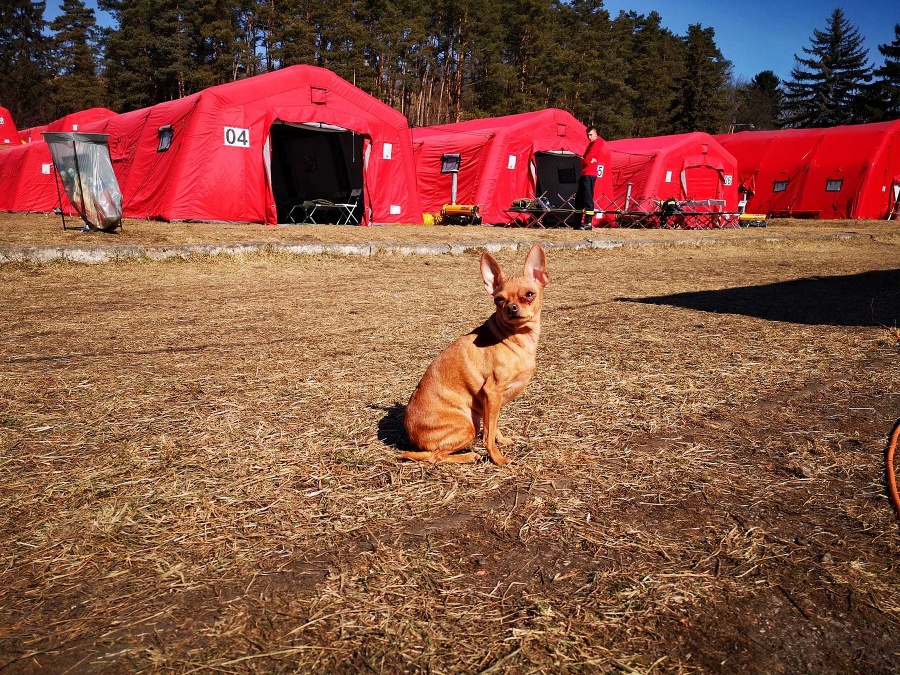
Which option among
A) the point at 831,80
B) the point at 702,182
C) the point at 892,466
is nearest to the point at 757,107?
the point at 831,80

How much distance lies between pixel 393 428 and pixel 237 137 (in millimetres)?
11974

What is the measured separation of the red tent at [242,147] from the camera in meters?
12.6

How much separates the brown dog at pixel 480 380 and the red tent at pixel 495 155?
49.9 ft

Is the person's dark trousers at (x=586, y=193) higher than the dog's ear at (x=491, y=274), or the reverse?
the person's dark trousers at (x=586, y=193)

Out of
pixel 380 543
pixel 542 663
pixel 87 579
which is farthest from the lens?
pixel 380 543

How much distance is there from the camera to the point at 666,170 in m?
20.7

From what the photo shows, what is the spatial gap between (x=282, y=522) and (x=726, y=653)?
1.43m

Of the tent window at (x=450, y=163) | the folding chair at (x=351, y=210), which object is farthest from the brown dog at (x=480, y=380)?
the tent window at (x=450, y=163)

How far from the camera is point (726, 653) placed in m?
1.46

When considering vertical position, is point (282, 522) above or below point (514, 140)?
below

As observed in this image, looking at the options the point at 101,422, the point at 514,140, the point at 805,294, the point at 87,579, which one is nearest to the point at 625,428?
the point at 87,579

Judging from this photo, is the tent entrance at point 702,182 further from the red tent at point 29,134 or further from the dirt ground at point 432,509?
the red tent at point 29,134

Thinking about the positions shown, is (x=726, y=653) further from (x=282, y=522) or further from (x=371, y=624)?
(x=282, y=522)

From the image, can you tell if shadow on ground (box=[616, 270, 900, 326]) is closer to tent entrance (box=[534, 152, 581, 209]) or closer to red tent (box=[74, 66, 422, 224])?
red tent (box=[74, 66, 422, 224])
